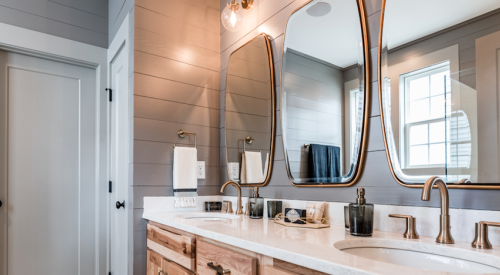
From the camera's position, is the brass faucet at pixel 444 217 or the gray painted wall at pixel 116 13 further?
the gray painted wall at pixel 116 13

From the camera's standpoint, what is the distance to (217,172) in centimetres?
233

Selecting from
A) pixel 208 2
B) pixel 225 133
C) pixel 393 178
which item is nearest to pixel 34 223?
pixel 225 133

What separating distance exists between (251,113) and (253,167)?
325mm

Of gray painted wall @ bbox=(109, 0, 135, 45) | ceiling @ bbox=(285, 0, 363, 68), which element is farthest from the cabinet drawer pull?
gray painted wall @ bbox=(109, 0, 135, 45)

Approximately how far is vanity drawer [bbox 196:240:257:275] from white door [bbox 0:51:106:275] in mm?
1640

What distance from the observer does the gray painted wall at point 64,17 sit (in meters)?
2.35

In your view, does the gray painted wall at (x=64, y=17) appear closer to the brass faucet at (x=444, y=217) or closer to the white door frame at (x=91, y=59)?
the white door frame at (x=91, y=59)

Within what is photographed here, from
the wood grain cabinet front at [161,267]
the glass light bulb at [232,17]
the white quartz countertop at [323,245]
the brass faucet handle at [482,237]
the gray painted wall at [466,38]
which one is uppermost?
the glass light bulb at [232,17]

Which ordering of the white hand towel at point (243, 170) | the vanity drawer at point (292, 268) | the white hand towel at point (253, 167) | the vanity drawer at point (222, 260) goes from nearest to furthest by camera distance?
the vanity drawer at point (292, 268) → the vanity drawer at point (222, 260) → the white hand towel at point (253, 167) → the white hand towel at point (243, 170)

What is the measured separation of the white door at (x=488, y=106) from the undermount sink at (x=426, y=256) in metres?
0.23

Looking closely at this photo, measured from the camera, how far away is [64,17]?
2568 mm

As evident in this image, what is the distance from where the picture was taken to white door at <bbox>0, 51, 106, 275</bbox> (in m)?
2.33

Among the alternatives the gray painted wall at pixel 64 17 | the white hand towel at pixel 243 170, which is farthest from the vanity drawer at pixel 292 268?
the gray painted wall at pixel 64 17

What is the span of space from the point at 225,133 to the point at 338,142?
0.97 metres
